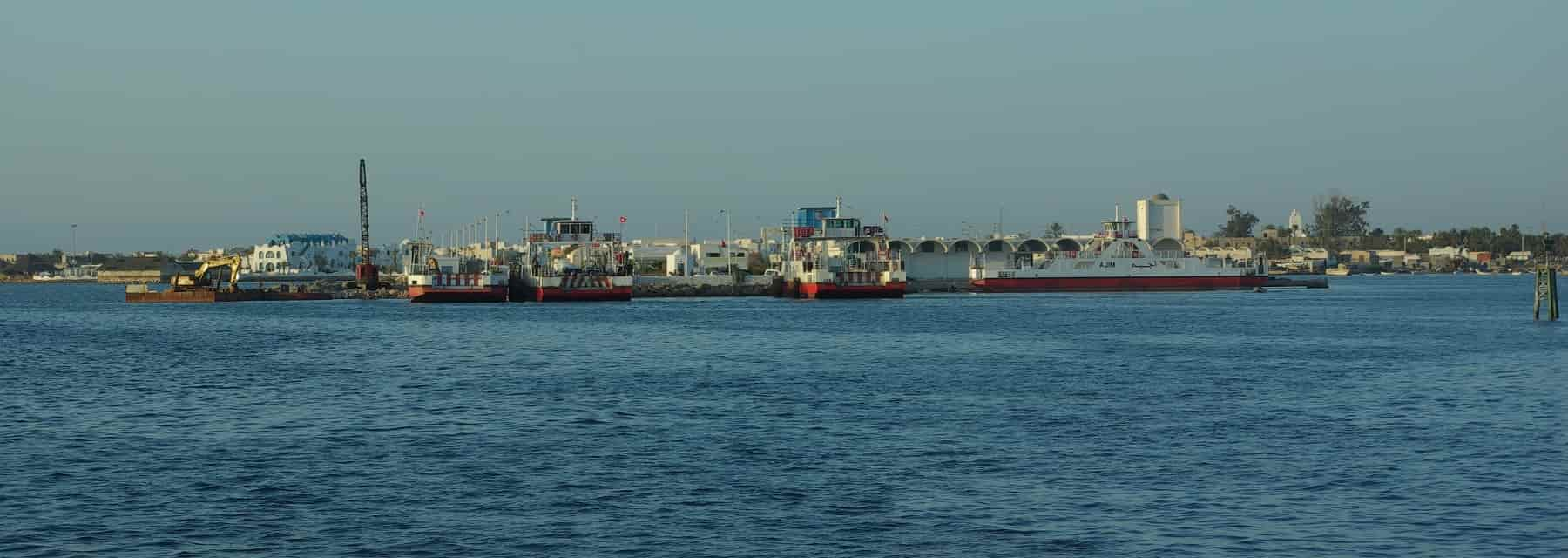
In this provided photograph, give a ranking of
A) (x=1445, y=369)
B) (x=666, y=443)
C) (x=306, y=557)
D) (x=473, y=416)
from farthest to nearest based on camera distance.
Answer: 1. (x=1445, y=369)
2. (x=473, y=416)
3. (x=666, y=443)
4. (x=306, y=557)

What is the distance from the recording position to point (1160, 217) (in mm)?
190500

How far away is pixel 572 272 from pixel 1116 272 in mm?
62050

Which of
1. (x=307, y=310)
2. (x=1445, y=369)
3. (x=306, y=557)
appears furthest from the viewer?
(x=307, y=310)

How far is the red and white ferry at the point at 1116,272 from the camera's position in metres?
157

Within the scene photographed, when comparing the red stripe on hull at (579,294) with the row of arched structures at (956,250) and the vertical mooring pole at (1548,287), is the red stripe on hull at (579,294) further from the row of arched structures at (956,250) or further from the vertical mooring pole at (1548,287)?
the vertical mooring pole at (1548,287)

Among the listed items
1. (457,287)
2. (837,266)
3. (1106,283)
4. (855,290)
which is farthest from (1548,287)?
(457,287)

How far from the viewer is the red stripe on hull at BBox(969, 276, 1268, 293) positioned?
514 feet

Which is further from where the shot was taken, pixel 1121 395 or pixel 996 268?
pixel 996 268

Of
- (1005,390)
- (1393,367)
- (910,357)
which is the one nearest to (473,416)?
(1005,390)

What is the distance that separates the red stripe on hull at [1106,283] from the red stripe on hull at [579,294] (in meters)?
47.8

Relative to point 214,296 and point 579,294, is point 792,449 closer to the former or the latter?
point 579,294

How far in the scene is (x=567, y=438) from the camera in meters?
33.0

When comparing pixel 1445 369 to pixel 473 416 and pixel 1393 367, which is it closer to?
pixel 1393 367

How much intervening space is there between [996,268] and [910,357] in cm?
10644
